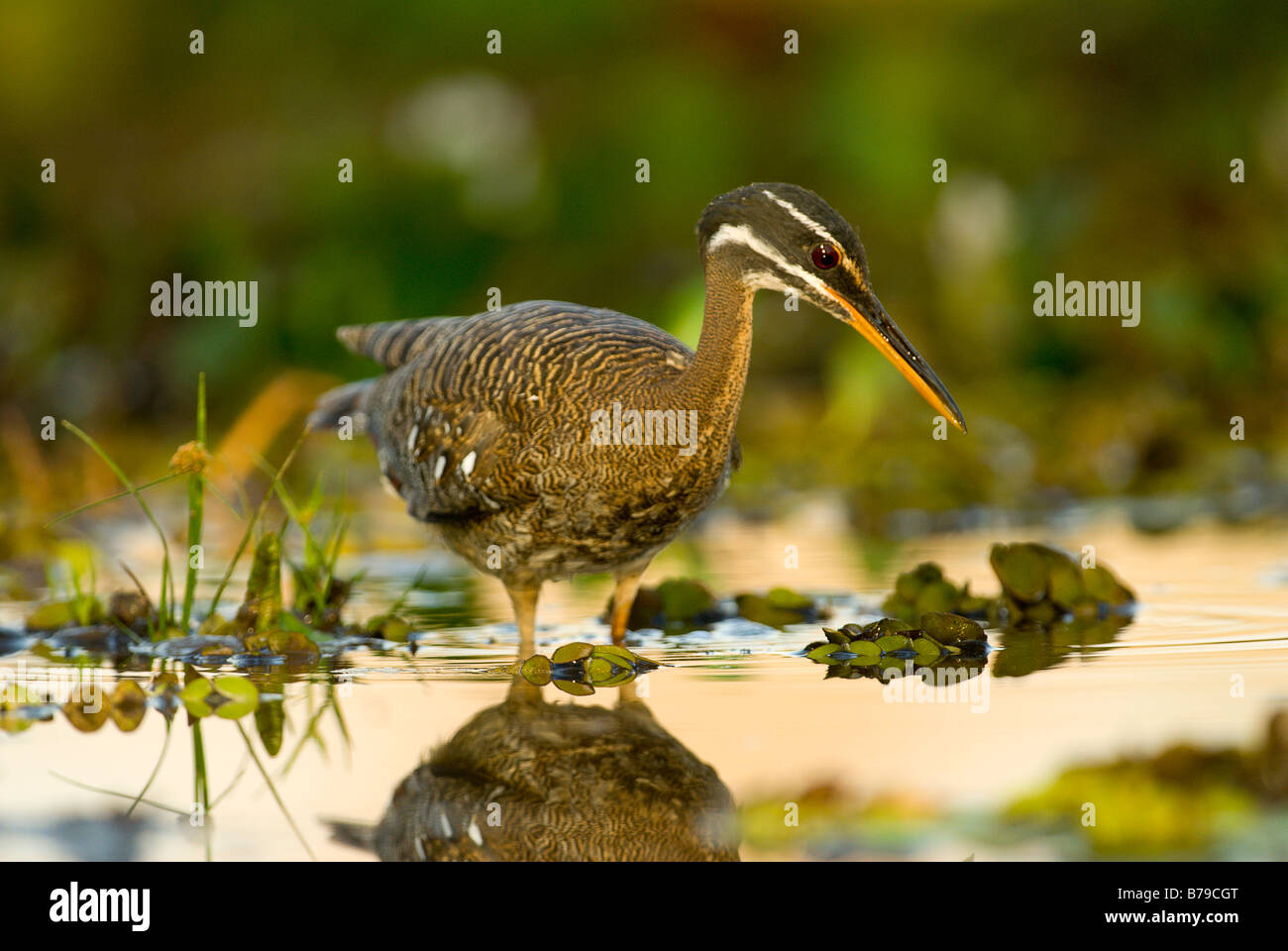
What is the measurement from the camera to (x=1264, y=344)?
11.9 meters

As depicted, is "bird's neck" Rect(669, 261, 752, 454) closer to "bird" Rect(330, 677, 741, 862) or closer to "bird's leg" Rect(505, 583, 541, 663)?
"bird's leg" Rect(505, 583, 541, 663)

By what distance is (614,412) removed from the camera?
19.6 ft

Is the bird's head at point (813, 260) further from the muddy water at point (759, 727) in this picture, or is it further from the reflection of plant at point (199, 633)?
the reflection of plant at point (199, 633)

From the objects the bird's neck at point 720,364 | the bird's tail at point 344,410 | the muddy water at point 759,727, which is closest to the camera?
the muddy water at point 759,727

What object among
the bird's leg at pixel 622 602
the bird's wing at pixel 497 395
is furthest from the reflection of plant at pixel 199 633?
the bird's leg at pixel 622 602

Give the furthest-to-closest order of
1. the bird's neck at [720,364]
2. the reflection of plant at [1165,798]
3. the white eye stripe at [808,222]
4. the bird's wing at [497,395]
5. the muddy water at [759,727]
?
the bird's wing at [497,395], the bird's neck at [720,364], the white eye stripe at [808,222], the muddy water at [759,727], the reflection of plant at [1165,798]

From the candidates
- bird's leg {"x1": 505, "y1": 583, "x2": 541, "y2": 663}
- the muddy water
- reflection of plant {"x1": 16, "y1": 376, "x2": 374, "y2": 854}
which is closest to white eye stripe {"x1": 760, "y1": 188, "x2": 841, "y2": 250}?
the muddy water

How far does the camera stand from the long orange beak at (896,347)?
5686 mm

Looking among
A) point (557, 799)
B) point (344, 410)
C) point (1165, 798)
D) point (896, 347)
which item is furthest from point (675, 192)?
point (1165, 798)

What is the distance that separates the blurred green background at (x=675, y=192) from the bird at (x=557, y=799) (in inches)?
240

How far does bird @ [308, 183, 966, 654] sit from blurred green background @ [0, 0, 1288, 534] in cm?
449

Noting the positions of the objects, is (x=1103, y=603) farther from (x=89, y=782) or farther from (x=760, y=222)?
(x=89, y=782)

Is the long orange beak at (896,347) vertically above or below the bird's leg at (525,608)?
above

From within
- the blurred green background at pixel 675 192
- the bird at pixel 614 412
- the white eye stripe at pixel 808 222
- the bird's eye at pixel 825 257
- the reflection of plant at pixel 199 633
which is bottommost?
the reflection of plant at pixel 199 633
